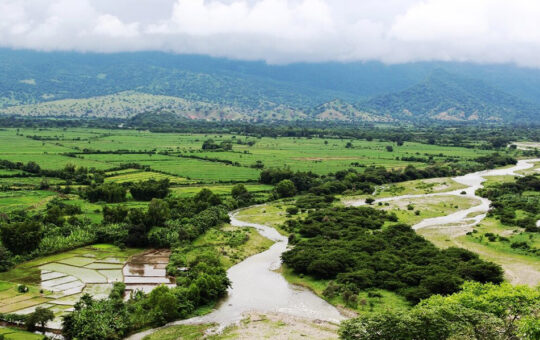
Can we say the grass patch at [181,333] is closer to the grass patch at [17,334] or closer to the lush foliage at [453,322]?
the grass patch at [17,334]

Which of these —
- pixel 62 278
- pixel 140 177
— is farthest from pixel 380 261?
pixel 140 177

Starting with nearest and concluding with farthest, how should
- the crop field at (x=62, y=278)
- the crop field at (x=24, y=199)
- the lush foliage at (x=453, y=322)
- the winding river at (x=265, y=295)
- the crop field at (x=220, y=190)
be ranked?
the lush foliage at (x=453, y=322) → the winding river at (x=265, y=295) → the crop field at (x=62, y=278) → the crop field at (x=24, y=199) → the crop field at (x=220, y=190)

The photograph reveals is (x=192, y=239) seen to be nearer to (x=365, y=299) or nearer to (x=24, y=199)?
(x=365, y=299)

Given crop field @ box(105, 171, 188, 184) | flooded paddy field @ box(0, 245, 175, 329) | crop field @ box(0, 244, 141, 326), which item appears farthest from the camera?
crop field @ box(105, 171, 188, 184)

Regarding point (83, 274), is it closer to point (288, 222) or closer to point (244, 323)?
point (244, 323)

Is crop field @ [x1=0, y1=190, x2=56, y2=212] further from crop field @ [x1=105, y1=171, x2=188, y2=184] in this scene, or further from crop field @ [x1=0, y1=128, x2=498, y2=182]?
crop field @ [x1=0, y1=128, x2=498, y2=182]

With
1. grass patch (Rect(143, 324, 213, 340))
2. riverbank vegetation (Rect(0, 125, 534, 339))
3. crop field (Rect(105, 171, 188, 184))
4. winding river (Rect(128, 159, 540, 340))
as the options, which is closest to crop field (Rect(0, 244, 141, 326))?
riverbank vegetation (Rect(0, 125, 534, 339))

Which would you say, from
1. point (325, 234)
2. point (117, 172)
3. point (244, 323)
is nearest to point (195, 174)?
point (117, 172)

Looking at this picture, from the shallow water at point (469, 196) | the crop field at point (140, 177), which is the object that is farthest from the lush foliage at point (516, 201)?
the crop field at point (140, 177)
